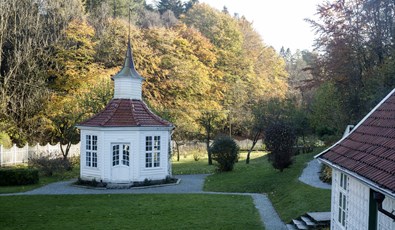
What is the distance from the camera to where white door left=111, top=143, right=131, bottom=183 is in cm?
2192

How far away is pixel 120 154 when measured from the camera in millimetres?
21969

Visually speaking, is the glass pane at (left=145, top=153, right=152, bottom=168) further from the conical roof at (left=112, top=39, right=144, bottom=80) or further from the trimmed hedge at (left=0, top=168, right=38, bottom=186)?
the trimmed hedge at (left=0, top=168, right=38, bottom=186)

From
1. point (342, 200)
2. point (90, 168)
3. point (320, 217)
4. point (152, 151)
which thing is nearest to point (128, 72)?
point (152, 151)

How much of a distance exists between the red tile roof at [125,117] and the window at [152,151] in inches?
35.1

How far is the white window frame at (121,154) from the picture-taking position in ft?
72.1

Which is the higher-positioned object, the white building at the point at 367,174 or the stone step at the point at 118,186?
the white building at the point at 367,174

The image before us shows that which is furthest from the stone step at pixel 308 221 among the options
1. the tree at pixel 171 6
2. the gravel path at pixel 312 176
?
the tree at pixel 171 6

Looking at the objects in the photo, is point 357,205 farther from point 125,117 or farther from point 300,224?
point 125,117

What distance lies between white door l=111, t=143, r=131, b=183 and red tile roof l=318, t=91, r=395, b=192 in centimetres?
1440

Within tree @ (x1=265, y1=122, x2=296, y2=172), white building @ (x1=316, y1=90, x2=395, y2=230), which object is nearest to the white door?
tree @ (x1=265, y1=122, x2=296, y2=172)

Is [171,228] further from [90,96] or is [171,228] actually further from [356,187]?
[90,96]

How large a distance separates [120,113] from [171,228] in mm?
11058

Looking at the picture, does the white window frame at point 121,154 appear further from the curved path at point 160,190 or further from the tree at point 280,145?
the tree at point 280,145

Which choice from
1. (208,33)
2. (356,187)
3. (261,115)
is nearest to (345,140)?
(356,187)
